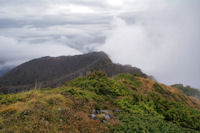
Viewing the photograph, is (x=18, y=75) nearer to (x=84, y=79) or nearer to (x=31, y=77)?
(x=31, y=77)

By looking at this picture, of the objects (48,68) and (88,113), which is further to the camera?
(48,68)

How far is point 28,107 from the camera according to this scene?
6.87 meters

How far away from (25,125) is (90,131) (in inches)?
93.2

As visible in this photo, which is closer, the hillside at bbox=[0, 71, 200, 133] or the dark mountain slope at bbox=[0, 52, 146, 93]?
the hillside at bbox=[0, 71, 200, 133]

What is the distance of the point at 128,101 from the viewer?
10.1 meters

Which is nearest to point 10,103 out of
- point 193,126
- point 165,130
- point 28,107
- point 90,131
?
point 28,107

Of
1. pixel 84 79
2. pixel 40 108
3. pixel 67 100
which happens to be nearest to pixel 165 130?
pixel 67 100

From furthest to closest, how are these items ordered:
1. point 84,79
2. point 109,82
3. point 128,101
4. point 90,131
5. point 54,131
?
point 84,79 → point 109,82 → point 128,101 → point 90,131 → point 54,131

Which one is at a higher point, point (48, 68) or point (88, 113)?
point (48, 68)

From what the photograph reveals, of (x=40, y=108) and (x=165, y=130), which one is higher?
(x=40, y=108)

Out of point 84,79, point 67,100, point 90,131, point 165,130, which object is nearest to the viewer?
point 90,131

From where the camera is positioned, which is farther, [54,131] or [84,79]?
[84,79]

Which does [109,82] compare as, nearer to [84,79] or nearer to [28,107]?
[84,79]

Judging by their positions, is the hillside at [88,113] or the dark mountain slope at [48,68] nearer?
the hillside at [88,113]
